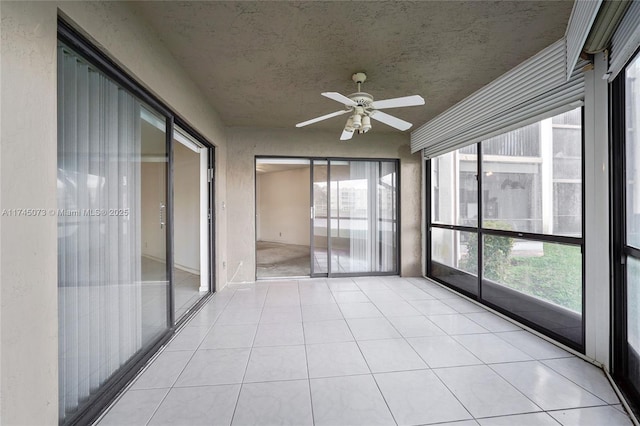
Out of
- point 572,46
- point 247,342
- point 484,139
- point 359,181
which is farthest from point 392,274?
point 572,46

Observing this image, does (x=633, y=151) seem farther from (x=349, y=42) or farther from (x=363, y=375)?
(x=363, y=375)

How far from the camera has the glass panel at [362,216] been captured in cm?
487

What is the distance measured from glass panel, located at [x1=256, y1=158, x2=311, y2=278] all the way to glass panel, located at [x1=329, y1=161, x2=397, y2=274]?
208 centimetres

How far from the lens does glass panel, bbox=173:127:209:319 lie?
12.8 feet

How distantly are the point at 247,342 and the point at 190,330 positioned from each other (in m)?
0.69

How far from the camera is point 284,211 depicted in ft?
29.4

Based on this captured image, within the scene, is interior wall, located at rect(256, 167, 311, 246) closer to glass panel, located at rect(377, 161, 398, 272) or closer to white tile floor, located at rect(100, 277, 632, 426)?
glass panel, located at rect(377, 161, 398, 272)

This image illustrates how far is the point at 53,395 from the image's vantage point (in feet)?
4.17

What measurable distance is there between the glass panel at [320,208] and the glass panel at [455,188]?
185 centimetres

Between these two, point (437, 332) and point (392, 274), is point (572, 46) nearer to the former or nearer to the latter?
point (437, 332)

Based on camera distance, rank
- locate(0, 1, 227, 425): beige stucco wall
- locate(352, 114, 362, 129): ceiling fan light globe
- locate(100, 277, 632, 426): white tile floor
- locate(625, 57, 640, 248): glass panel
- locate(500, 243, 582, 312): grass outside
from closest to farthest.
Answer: locate(0, 1, 227, 425): beige stucco wall < locate(100, 277, 632, 426): white tile floor < locate(625, 57, 640, 248): glass panel < locate(500, 243, 582, 312): grass outside < locate(352, 114, 362, 129): ceiling fan light globe

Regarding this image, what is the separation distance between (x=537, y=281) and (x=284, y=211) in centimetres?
709

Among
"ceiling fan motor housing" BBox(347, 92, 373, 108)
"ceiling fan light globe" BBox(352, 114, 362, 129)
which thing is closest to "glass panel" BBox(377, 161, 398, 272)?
"ceiling fan light globe" BBox(352, 114, 362, 129)

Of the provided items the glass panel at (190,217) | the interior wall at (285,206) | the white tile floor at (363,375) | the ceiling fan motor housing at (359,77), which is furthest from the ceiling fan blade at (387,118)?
the interior wall at (285,206)
